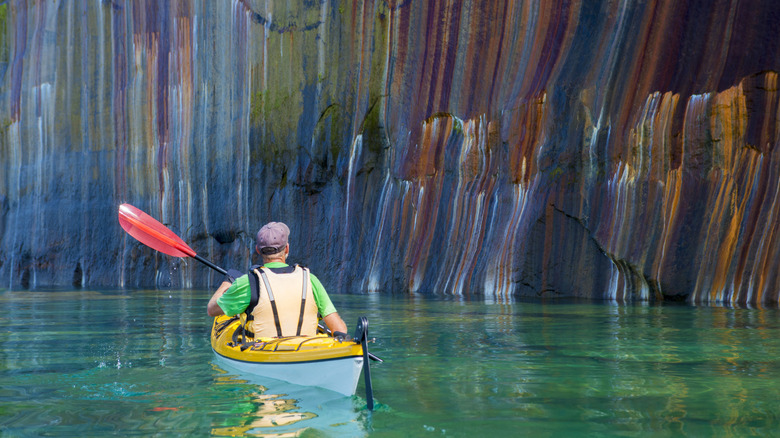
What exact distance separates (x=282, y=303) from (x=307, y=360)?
1.65ft

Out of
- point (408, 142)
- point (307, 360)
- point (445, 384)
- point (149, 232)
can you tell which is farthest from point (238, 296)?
point (408, 142)

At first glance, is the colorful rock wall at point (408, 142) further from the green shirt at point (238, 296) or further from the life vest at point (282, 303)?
the green shirt at point (238, 296)

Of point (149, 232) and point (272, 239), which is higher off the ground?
point (149, 232)

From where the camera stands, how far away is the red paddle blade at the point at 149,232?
8.07 metres

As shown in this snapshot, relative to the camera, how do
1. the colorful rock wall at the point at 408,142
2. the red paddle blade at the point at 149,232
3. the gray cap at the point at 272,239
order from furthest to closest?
the colorful rock wall at the point at 408,142 < the red paddle blade at the point at 149,232 < the gray cap at the point at 272,239

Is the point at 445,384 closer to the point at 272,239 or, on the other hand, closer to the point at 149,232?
the point at 272,239

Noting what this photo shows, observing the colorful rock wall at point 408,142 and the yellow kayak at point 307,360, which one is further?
the colorful rock wall at point 408,142

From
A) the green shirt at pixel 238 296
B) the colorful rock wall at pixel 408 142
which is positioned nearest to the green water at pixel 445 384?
the green shirt at pixel 238 296

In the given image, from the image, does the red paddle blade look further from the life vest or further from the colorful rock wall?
the colorful rock wall

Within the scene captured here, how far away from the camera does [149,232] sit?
8094 mm

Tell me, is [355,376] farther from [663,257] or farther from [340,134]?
[340,134]

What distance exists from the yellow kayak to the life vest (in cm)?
11

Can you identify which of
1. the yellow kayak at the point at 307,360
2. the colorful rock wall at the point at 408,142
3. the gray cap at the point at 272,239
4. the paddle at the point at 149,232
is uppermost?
the colorful rock wall at the point at 408,142

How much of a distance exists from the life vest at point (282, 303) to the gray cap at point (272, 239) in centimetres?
12
